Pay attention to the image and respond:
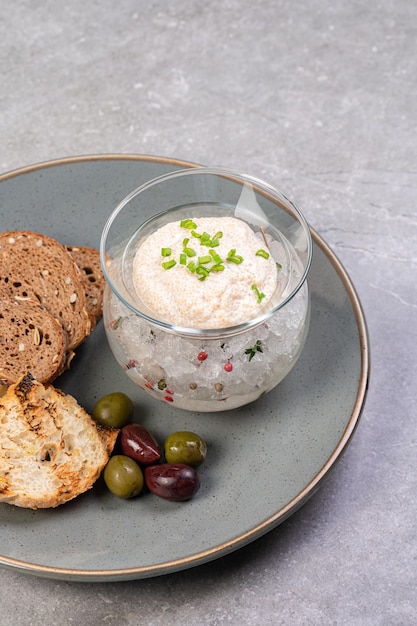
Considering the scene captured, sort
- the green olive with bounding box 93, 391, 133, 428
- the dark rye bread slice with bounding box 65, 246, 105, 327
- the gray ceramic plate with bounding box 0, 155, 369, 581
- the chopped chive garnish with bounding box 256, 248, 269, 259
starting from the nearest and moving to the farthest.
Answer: the gray ceramic plate with bounding box 0, 155, 369, 581
the chopped chive garnish with bounding box 256, 248, 269, 259
the green olive with bounding box 93, 391, 133, 428
the dark rye bread slice with bounding box 65, 246, 105, 327

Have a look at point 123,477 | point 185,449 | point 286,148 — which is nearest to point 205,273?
point 185,449

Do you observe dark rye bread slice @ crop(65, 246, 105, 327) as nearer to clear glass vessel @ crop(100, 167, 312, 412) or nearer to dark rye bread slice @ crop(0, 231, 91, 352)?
dark rye bread slice @ crop(0, 231, 91, 352)

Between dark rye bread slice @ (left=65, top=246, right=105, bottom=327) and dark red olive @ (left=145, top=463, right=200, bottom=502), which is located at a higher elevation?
dark rye bread slice @ (left=65, top=246, right=105, bottom=327)

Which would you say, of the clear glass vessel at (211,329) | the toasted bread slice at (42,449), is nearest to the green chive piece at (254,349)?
the clear glass vessel at (211,329)

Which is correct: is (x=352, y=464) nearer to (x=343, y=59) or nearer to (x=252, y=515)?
(x=252, y=515)

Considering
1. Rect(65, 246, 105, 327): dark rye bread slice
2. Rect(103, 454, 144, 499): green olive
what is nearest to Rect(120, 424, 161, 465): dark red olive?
Rect(103, 454, 144, 499): green olive

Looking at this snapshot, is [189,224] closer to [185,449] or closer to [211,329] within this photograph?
[211,329]
